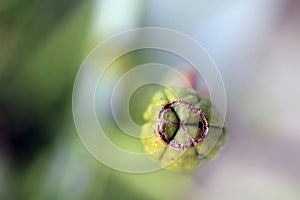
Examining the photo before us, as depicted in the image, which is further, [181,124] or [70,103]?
[70,103]

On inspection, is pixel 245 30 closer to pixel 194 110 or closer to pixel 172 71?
pixel 172 71

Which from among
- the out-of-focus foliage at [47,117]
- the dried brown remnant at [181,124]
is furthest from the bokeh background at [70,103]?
the dried brown remnant at [181,124]

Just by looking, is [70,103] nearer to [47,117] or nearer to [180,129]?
[47,117]

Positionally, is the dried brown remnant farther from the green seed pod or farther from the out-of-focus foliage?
the out-of-focus foliage

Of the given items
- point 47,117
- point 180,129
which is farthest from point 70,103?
point 180,129

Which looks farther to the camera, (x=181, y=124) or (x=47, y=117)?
(x=47, y=117)

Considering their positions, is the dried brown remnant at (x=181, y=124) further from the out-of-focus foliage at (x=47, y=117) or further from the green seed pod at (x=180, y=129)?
the out-of-focus foliage at (x=47, y=117)
